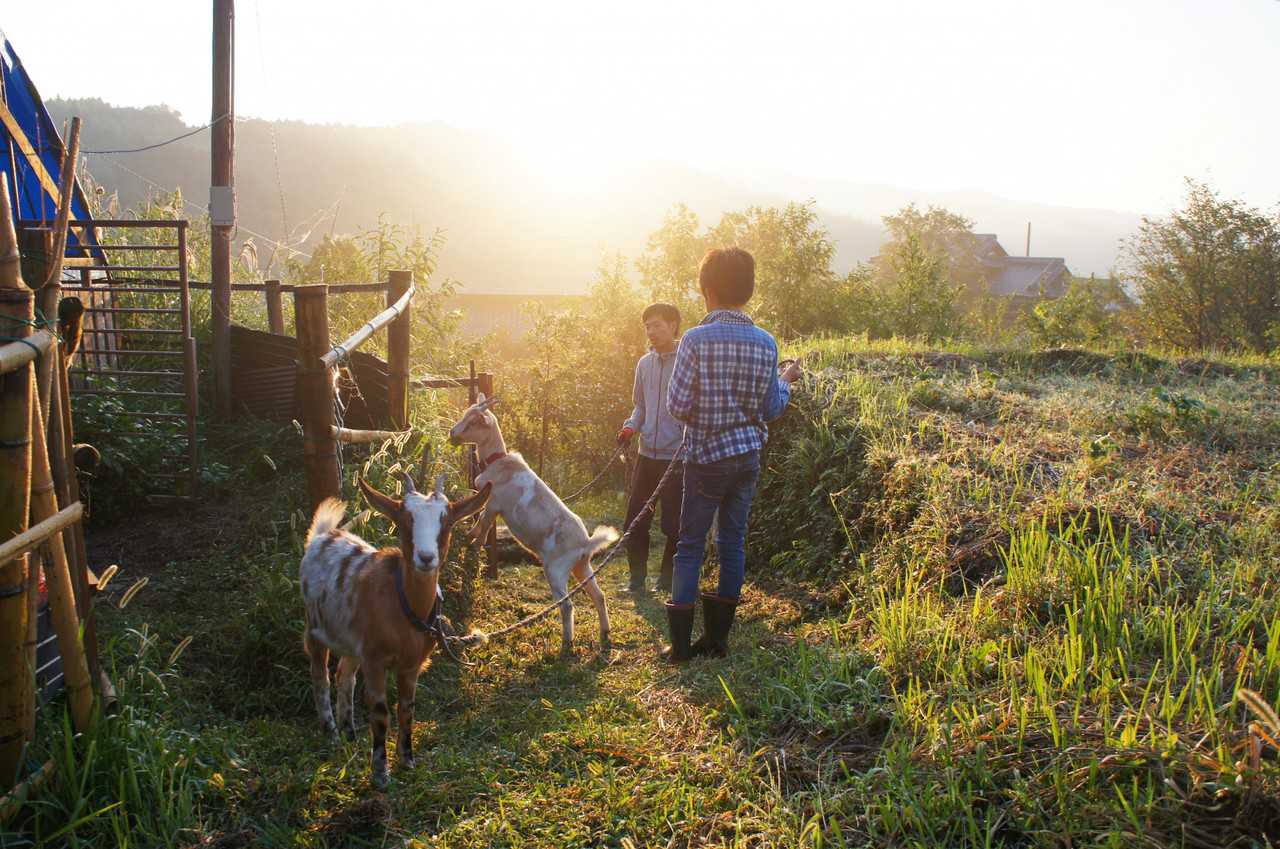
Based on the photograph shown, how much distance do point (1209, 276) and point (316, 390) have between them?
903 inches

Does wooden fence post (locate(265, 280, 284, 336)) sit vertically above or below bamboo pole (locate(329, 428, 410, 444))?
above

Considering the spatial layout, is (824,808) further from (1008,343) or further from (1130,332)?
(1130,332)

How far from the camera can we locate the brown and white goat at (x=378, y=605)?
12.2 feet

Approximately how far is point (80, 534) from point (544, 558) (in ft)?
10.4

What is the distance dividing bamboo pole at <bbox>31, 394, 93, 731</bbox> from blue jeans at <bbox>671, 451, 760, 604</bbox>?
3025 mm

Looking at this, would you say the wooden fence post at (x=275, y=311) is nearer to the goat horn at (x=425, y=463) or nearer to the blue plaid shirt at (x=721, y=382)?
the goat horn at (x=425, y=463)

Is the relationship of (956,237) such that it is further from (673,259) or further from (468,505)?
(468,505)

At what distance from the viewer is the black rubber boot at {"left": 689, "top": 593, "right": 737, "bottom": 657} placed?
17.0 feet

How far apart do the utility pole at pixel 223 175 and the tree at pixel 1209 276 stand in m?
20.5

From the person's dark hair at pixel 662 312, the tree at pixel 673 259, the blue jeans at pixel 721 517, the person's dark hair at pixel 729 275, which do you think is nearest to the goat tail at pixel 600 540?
the blue jeans at pixel 721 517

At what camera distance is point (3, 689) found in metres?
2.83

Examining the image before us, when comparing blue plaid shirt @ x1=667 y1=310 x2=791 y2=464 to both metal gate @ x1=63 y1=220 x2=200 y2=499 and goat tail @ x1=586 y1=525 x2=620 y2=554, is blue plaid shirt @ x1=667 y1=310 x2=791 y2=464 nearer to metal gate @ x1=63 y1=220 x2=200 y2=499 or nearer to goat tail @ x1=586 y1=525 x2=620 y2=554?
goat tail @ x1=586 y1=525 x2=620 y2=554

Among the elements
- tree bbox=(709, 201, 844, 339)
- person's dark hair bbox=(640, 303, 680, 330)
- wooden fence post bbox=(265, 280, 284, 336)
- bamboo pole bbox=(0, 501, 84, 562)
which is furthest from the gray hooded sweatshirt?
tree bbox=(709, 201, 844, 339)

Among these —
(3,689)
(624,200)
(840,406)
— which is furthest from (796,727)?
(624,200)
